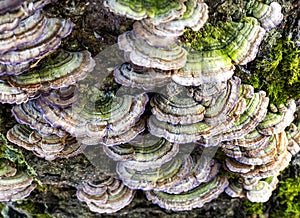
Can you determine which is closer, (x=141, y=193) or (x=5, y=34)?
(x=5, y=34)

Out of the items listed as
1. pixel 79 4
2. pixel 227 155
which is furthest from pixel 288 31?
pixel 79 4

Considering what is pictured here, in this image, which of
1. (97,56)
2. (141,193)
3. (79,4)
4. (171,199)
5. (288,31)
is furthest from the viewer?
(141,193)

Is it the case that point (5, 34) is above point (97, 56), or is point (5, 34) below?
above

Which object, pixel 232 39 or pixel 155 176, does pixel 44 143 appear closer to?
pixel 155 176

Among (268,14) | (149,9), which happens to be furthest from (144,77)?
(268,14)

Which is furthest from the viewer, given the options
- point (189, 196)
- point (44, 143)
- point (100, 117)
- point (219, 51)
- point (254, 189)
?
point (254, 189)

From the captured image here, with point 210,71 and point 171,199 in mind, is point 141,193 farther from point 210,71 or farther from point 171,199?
point 210,71

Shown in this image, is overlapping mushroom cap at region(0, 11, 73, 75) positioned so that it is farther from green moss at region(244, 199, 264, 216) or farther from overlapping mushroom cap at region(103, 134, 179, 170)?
green moss at region(244, 199, 264, 216)
